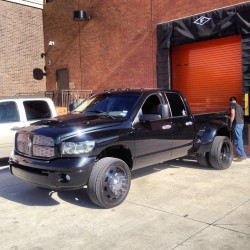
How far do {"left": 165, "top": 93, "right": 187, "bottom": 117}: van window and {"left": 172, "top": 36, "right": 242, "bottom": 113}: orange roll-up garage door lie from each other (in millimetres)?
4435

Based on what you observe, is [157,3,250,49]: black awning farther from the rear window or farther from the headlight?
the headlight

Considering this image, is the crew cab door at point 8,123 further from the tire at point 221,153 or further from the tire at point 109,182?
the tire at point 221,153

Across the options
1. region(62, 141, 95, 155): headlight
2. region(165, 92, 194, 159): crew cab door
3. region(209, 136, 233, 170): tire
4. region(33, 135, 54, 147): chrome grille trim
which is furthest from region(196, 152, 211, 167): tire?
region(33, 135, 54, 147): chrome grille trim

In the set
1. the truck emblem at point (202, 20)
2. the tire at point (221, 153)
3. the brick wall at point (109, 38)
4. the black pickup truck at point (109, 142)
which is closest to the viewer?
the black pickup truck at point (109, 142)

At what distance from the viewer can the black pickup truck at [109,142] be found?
17.1 ft

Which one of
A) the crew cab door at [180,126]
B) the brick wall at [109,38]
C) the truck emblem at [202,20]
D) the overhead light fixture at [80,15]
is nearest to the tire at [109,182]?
the crew cab door at [180,126]

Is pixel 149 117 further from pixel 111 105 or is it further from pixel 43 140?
pixel 43 140

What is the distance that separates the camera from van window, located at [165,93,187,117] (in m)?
7.09

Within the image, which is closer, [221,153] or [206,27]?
[221,153]

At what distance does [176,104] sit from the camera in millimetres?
7270

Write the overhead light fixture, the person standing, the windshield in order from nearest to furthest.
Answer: the windshield < the person standing < the overhead light fixture

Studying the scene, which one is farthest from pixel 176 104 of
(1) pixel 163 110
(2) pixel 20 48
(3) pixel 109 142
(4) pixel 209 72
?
(2) pixel 20 48

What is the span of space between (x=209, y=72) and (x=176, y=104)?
5035 mm

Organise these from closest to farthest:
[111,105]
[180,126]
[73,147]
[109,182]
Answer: [73,147], [109,182], [111,105], [180,126]
